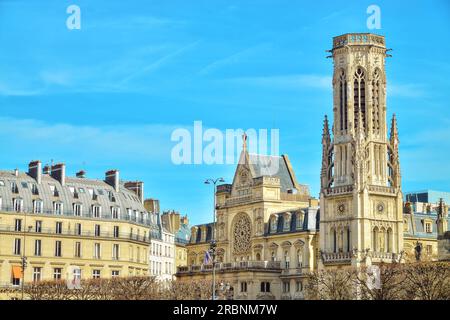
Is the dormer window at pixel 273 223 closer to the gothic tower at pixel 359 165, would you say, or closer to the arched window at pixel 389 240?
the gothic tower at pixel 359 165

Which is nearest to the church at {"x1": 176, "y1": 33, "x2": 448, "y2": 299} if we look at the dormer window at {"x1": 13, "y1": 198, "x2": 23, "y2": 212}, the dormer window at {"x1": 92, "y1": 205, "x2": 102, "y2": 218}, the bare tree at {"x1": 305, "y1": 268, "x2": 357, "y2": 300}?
the bare tree at {"x1": 305, "y1": 268, "x2": 357, "y2": 300}

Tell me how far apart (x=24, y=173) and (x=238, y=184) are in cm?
2953

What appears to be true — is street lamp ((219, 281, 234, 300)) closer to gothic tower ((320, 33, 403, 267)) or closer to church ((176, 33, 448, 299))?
church ((176, 33, 448, 299))

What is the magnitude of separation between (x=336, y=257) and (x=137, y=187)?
34.0 m

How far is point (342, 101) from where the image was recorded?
131875 millimetres

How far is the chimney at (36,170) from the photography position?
13375 cm

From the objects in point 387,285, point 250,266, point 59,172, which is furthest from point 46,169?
point 387,285

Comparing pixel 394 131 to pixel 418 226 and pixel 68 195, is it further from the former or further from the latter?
pixel 68 195

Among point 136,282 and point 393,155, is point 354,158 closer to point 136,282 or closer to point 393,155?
point 393,155

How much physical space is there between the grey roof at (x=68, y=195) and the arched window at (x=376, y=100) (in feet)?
107

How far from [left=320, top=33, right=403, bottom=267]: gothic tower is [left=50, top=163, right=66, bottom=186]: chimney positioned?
31407 mm

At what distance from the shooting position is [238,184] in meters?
149

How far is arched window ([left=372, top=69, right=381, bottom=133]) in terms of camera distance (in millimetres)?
130375
